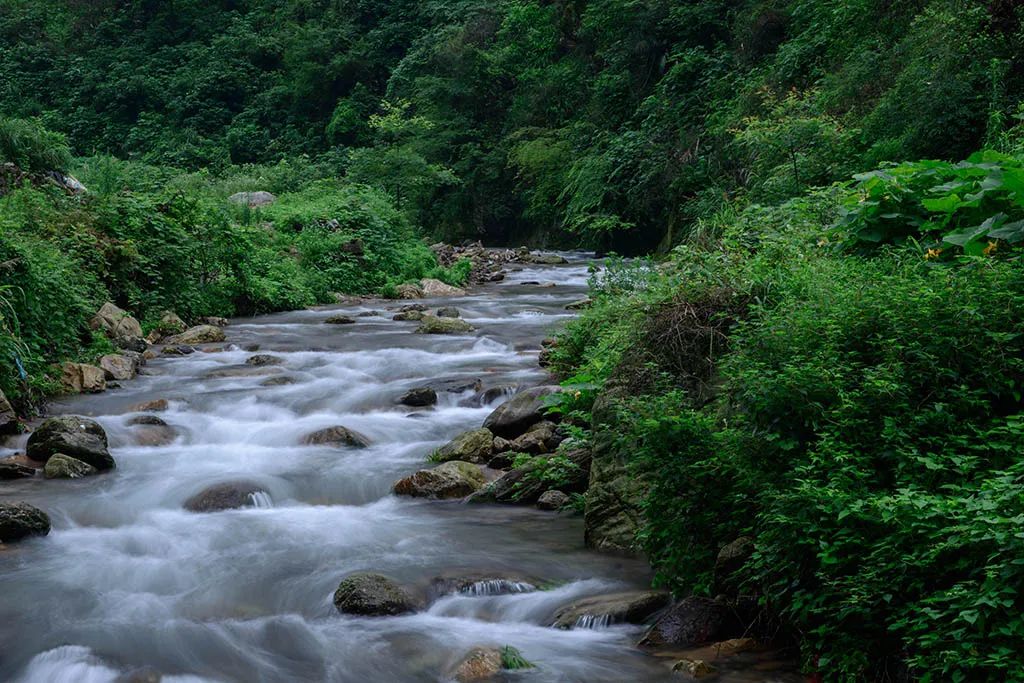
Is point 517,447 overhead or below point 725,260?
below

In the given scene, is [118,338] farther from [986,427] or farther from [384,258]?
[986,427]

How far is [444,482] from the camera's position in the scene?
7.84 m

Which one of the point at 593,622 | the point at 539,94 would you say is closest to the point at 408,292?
the point at 539,94

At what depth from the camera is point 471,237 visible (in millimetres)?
33625

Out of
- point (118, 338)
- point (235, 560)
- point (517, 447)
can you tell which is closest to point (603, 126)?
point (118, 338)

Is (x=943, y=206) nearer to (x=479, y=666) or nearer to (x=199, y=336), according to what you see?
(x=479, y=666)

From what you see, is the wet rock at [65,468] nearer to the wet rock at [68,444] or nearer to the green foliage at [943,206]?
the wet rock at [68,444]

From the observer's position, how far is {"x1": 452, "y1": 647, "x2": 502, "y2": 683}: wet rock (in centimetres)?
479

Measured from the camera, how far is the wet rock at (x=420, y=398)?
34.5 ft

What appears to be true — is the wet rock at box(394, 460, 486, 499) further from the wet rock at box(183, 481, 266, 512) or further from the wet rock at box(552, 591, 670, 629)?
the wet rock at box(552, 591, 670, 629)

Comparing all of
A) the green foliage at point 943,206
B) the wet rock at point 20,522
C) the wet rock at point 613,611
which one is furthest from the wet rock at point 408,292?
the wet rock at point 613,611

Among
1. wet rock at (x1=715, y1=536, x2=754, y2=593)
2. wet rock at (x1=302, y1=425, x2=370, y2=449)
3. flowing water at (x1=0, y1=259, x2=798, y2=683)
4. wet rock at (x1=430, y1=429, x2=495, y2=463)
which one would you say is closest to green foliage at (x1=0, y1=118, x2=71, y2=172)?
flowing water at (x1=0, y1=259, x2=798, y2=683)

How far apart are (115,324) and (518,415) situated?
6.92 m

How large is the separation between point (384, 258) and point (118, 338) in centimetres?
872
